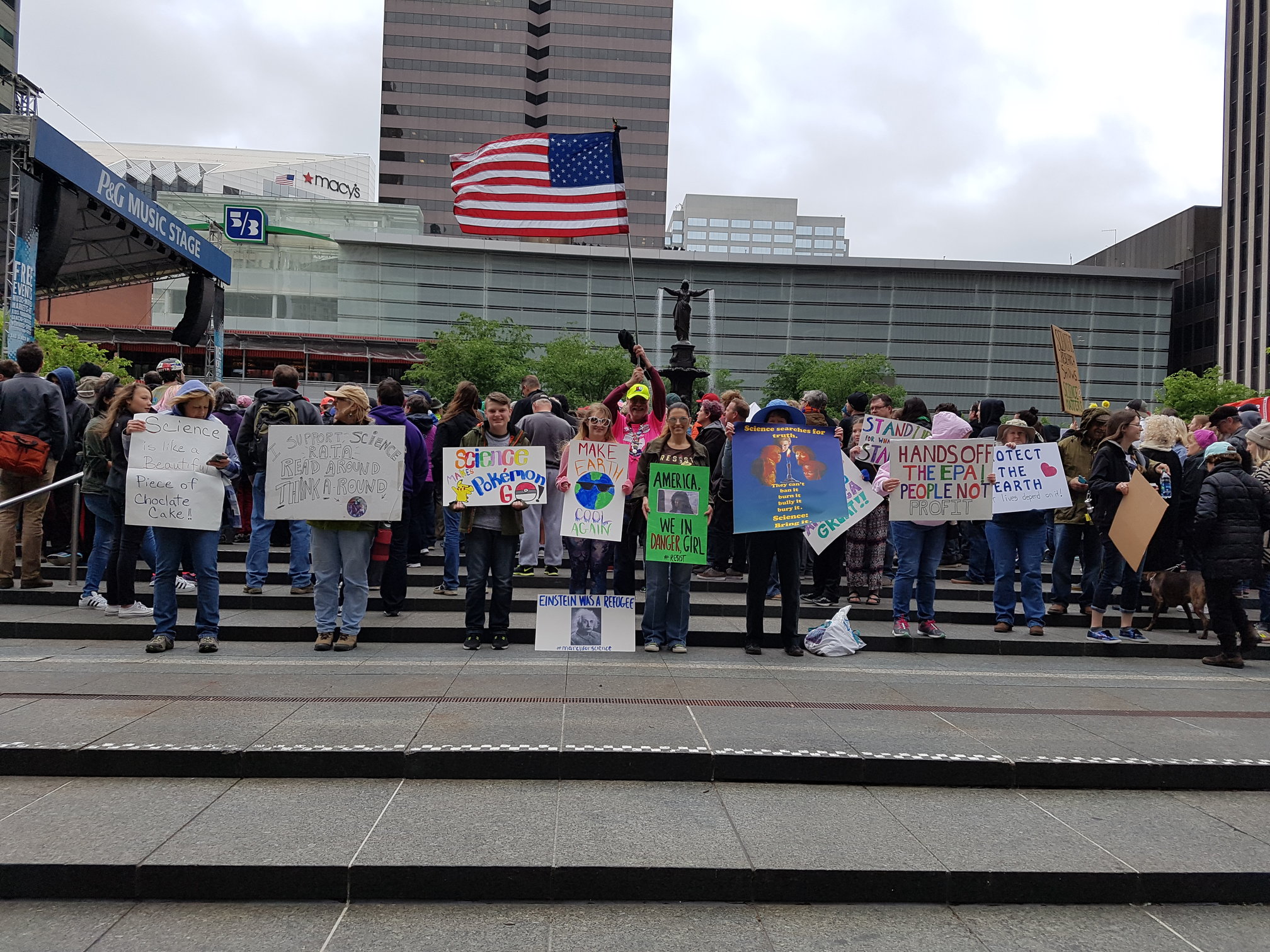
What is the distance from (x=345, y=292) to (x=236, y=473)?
235 feet

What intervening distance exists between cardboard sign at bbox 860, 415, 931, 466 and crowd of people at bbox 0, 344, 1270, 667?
0.06 meters

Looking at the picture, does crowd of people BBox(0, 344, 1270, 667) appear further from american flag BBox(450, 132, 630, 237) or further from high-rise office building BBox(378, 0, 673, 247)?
high-rise office building BBox(378, 0, 673, 247)

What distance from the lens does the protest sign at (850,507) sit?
8.97m

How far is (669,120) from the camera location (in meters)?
109

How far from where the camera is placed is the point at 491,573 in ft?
26.3

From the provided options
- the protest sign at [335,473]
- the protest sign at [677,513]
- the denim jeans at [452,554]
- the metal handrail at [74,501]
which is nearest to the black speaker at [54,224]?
the metal handrail at [74,501]

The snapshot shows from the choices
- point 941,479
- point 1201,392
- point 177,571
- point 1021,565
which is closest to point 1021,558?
point 1021,565

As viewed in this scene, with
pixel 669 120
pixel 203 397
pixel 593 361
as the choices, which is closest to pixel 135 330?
pixel 593 361

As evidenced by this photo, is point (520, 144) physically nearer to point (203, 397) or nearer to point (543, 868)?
point (203, 397)

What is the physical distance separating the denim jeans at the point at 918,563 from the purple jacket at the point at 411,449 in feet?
15.6

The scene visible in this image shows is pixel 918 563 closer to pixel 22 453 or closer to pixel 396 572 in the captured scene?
pixel 396 572

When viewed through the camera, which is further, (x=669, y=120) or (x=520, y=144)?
(x=669, y=120)

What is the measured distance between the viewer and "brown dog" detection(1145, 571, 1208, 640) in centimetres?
900

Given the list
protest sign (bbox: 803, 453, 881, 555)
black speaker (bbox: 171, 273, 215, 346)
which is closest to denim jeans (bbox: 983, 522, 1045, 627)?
protest sign (bbox: 803, 453, 881, 555)
